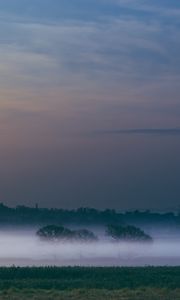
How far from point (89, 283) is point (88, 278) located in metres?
2.57

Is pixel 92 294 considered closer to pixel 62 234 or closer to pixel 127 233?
pixel 62 234

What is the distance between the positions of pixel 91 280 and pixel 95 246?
64.2 metres

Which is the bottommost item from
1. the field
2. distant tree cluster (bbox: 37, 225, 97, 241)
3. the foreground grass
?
the foreground grass

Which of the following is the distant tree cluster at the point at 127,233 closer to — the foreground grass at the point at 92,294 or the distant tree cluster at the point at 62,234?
the distant tree cluster at the point at 62,234

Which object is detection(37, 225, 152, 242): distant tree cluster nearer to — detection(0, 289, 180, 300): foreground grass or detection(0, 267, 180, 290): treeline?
detection(0, 267, 180, 290): treeline

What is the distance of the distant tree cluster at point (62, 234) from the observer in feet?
360

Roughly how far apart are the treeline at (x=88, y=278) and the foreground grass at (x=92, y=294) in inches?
65.8

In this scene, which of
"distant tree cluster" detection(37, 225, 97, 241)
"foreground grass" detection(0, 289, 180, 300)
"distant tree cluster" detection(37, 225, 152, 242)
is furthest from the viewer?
"distant tree cluster" detection(37, 225, 152, 242)

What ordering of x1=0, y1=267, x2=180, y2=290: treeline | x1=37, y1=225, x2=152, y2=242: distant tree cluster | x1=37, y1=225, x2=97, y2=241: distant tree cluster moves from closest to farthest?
x1=0, y1=267, x2=180, y2=290: treeline < x1=37, y1=225, x2=97, y2=241: distant tree cluster < x1=37, y1=225, x2=152, y2=242: distant tree cluster

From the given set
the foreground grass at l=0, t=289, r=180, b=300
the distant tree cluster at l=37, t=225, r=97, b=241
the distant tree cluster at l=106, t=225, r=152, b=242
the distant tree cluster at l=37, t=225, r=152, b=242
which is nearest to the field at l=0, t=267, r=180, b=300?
the foreground grass at l=0, t=289, r=180, b=300

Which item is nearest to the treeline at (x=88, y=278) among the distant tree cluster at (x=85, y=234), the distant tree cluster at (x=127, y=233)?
the distant tree cluster at (x=85, y=234)

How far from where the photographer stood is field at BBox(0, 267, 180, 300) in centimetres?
3728

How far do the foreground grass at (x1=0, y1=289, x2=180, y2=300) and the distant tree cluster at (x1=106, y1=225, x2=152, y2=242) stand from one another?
7358cm

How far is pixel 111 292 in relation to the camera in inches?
1512
